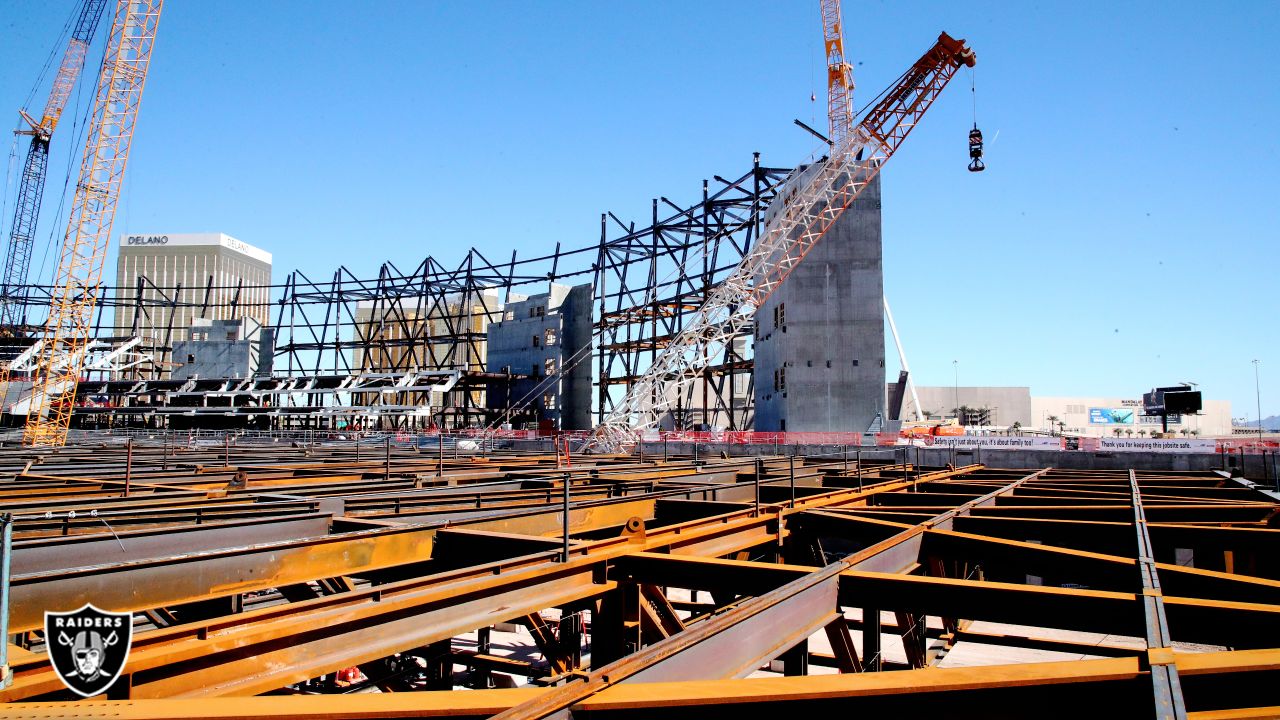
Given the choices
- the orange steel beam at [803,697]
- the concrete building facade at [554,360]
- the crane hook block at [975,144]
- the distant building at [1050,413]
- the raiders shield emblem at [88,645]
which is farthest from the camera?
the distant building at [1050,413]

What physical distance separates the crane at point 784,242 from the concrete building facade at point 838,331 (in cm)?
107

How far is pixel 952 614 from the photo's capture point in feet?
18.5

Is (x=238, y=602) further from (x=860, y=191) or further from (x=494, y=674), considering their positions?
(x=860, y=191)

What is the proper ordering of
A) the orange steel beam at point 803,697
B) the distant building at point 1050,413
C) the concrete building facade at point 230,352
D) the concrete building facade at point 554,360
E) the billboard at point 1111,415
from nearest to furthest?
1. the orange steel beam at point 803,697
2. the concrete building facade at point 554,360
3. the concrete building facade at point 230,352
4. the distant building at point 1050,413
5. the billboard at point 1111,415

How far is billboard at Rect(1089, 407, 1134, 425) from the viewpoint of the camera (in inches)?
4308

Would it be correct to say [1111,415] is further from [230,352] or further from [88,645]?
[88,645]

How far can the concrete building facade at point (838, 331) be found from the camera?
45.4m

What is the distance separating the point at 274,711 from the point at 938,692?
2.97 meters

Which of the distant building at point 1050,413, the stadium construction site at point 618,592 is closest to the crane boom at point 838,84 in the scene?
the stadium construction site at point 618,592

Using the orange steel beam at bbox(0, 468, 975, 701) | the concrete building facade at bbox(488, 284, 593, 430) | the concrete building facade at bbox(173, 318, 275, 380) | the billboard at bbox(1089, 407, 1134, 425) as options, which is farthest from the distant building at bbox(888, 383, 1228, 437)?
the orange steel beam at bbox(0, 468, 975, 701)

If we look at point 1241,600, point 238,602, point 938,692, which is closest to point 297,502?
point 238,602

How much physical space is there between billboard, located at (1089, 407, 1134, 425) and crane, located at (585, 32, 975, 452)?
266ft

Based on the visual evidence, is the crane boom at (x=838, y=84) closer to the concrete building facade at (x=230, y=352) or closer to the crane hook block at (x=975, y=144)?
the crane hook block at (x=975, y=144)

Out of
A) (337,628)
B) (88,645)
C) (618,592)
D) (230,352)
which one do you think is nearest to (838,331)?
(618,592)
